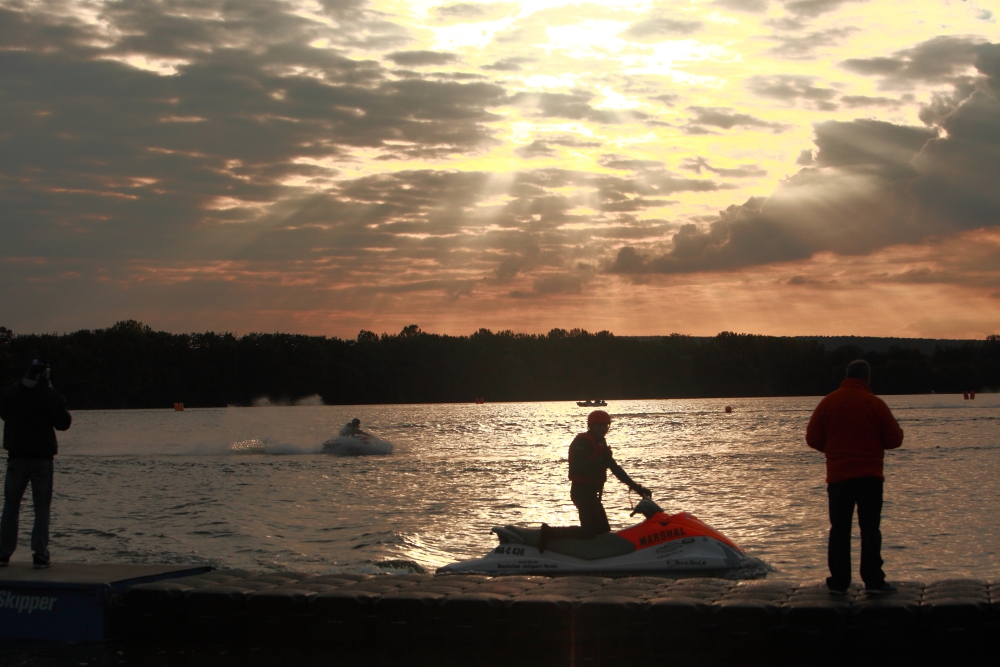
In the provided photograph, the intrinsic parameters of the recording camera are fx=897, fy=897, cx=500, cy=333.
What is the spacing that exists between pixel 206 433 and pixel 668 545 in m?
61.5

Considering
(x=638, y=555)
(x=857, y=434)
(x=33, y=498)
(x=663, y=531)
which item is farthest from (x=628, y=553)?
(x=33, y=498)

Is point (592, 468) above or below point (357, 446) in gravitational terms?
above

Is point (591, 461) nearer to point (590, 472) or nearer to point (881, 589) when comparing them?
point (590, 472)

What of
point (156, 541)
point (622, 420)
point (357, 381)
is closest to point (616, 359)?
point (357, 381)

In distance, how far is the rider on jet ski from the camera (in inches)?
432

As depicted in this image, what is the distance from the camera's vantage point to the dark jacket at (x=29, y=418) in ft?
31.6

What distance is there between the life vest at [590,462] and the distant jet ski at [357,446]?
1423 inches

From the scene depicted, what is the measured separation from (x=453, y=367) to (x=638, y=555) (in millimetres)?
148745

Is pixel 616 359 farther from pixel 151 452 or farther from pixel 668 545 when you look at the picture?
pixel 668 545

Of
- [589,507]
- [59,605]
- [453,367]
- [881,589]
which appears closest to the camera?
[881,589]

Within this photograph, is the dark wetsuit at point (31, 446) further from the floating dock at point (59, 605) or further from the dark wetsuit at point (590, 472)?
the dark wetsuit at point (590, 472)

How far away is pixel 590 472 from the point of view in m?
11.2

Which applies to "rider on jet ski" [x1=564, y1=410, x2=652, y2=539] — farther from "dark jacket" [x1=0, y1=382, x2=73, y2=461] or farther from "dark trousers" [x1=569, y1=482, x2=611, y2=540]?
"dark jacket" [x1=0, y1=382, x2=73, y2=461]

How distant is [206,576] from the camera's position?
30.5 feet
